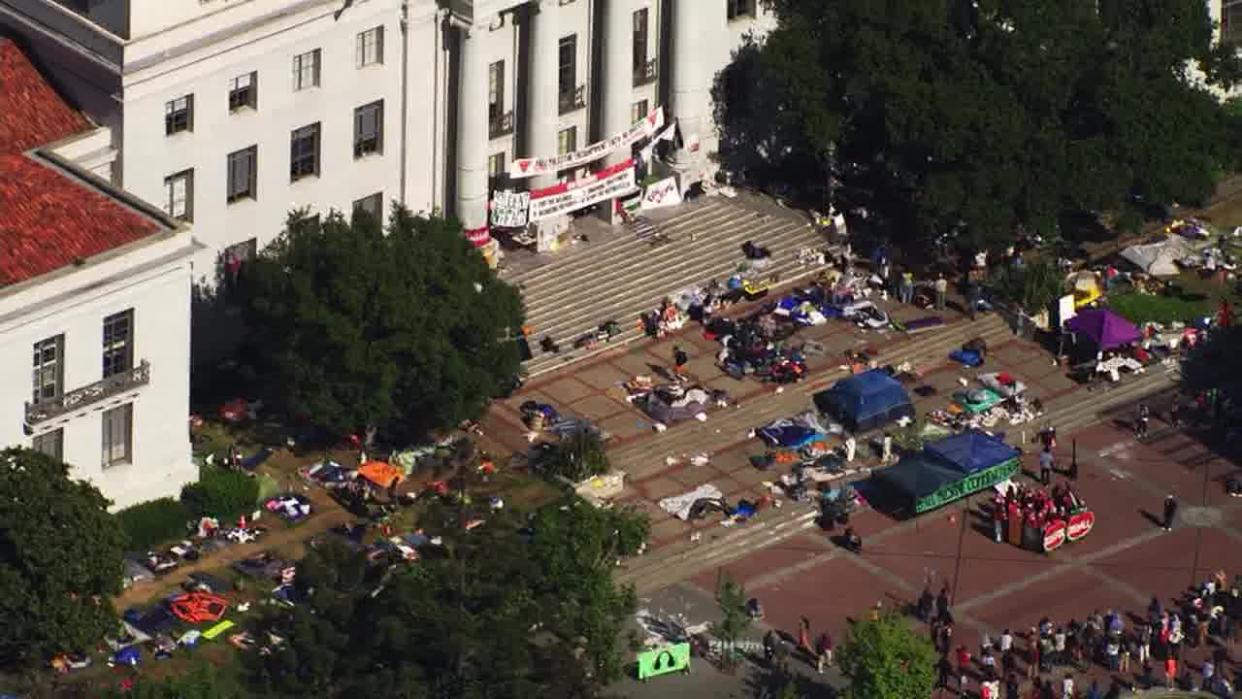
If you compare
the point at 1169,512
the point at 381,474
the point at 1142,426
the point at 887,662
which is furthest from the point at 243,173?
the point at 1169,512

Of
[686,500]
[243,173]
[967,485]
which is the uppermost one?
[243,173]

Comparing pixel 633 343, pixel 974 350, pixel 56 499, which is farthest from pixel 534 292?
pixel 56 499

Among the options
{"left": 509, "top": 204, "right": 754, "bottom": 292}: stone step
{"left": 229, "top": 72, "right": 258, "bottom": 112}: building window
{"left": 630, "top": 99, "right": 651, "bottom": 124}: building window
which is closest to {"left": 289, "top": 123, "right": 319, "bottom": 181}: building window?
{"left": 229, "top": 72, "right": 258, "bottom": 112}: building window

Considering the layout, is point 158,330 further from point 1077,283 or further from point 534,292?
point 1077,283

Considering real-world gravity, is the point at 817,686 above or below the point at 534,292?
below

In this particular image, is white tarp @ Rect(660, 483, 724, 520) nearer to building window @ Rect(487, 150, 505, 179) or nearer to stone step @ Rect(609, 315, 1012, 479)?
stone step @ Rect(609, 315, 1012, 479)

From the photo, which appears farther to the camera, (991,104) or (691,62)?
(691,62)

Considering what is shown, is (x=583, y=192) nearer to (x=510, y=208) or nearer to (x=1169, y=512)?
(x=510, y=208)

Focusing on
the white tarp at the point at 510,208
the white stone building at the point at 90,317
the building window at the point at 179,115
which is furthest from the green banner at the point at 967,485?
the building window at the point at 179,115
